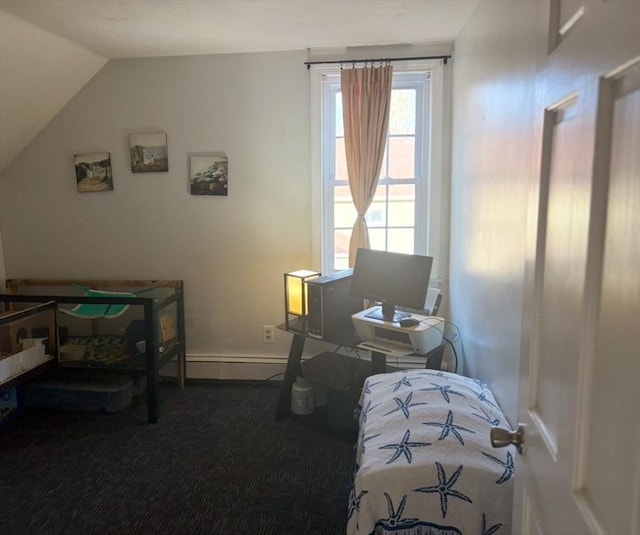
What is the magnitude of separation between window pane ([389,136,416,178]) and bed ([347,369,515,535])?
1.92 metres

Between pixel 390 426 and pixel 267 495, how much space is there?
91 cm

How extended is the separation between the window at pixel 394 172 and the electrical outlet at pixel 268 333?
0.57 meters

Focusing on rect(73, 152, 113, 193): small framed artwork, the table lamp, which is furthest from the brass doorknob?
rect(73, 152, 113, 193): small framed artwork

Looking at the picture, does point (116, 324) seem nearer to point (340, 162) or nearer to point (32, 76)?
point (32, 76)

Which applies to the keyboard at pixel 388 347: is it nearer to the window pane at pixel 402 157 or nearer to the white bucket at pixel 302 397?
→ the white bucket at pixel 302 397

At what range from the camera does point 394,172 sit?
324 cm

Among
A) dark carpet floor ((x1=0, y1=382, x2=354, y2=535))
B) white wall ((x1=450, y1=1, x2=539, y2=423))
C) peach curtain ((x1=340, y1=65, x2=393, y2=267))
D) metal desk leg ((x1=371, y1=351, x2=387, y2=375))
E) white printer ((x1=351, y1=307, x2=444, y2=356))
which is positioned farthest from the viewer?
peach curtain ((x1=340, y1=65, x2=393, y2=267))

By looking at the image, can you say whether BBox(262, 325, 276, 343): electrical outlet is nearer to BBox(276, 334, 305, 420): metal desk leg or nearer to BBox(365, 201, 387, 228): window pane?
BBox(276, 334, 305, 420): metal desk leg

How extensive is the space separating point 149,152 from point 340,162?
1317 mm

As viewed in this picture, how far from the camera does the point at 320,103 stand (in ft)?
10.4

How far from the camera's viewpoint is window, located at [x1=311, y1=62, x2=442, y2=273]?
312 centimetres

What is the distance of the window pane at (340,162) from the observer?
325 centimetres

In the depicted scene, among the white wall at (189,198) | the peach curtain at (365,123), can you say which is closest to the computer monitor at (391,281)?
the peach curtain at (365,123)

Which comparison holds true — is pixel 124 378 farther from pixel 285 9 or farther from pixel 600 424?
pixel 600 424
